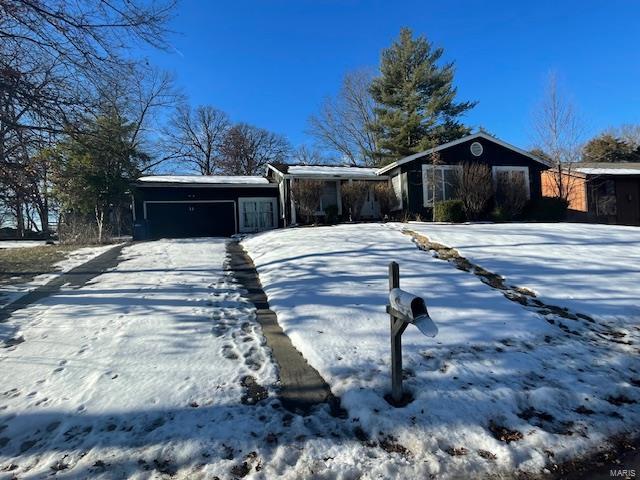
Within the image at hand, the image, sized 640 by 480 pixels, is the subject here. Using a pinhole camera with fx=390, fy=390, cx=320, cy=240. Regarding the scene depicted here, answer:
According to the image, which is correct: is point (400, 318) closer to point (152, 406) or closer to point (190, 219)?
point (152, 406)

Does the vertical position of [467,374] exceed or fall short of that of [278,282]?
it falls short

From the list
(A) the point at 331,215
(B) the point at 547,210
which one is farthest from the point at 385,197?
(B) the point at 547,210

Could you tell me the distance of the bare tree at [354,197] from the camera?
18750mm

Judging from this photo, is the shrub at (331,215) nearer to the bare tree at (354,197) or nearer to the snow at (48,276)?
the bare tree at (354,197)

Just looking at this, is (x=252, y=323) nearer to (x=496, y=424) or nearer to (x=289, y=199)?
(x=496, y=424)

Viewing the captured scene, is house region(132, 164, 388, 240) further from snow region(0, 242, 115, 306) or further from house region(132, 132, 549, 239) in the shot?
snow region(0, 242, 115, 306)

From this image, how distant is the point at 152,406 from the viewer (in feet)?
10.5

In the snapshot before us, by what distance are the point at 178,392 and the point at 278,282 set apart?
3.88 meters

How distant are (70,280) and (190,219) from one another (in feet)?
40.1

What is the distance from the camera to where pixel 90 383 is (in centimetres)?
360

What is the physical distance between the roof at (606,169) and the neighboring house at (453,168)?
16.0 feet

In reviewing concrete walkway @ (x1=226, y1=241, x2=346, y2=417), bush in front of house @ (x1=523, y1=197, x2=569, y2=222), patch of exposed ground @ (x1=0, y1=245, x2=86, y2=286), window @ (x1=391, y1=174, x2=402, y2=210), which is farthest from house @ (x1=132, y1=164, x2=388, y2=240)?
concrete walkway @ (x1=226, y1=241, x2=346, y2=417)

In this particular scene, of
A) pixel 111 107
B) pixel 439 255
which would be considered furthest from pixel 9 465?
pixel 439 255

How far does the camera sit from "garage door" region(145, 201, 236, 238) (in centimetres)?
1966
